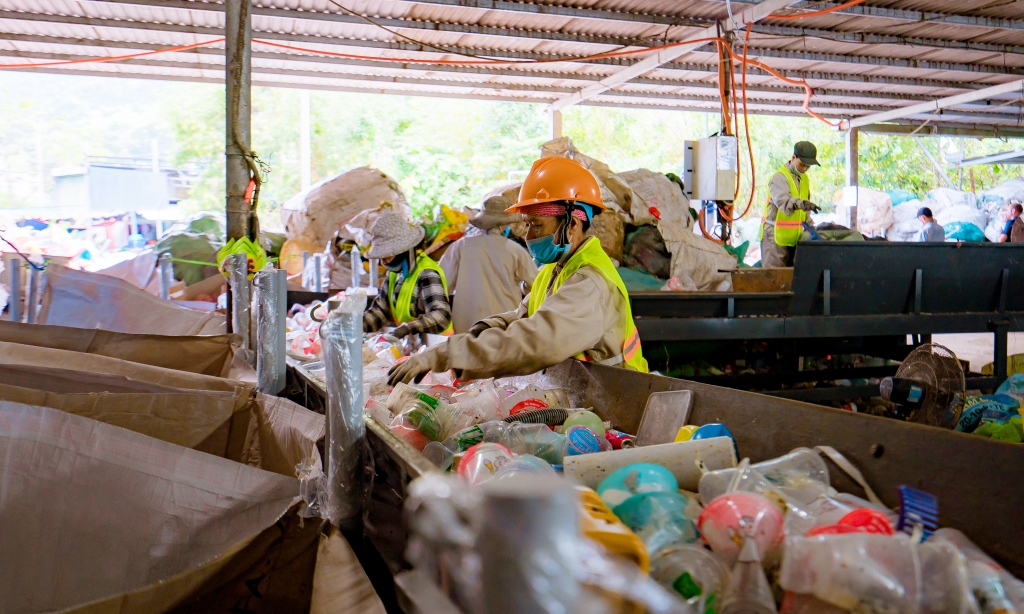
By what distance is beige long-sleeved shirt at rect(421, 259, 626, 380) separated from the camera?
2.86 metres

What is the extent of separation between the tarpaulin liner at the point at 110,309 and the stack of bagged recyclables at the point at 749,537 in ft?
7.48

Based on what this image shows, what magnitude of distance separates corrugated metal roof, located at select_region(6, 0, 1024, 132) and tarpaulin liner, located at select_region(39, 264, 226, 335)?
4.92 m

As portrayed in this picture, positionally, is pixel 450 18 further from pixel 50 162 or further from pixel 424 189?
pixel 50 162

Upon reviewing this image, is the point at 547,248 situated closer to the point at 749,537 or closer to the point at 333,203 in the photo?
the point at 749,537

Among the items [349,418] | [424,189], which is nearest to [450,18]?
[349,418]

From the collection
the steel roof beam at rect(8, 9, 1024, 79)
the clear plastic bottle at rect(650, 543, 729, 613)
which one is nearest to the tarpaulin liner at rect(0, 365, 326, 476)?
the clear plastic bottle at rect(650, 543, 729, 613)

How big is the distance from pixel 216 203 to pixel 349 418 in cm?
2448

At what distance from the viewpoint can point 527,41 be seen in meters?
9.34

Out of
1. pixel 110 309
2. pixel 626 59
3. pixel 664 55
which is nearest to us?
pixel 110 309

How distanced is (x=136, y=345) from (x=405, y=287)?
8.58 feet

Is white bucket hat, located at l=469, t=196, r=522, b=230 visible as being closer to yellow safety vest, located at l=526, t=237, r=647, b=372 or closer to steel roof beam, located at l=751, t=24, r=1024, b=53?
yellow safety vest, located at l=526, t=237, r=647, b=372

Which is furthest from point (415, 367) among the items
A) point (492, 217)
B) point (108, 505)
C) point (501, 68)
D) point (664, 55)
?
point (501, 68)

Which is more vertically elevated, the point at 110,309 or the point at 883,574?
the point at 110,309

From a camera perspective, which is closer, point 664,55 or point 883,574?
point 883,574
